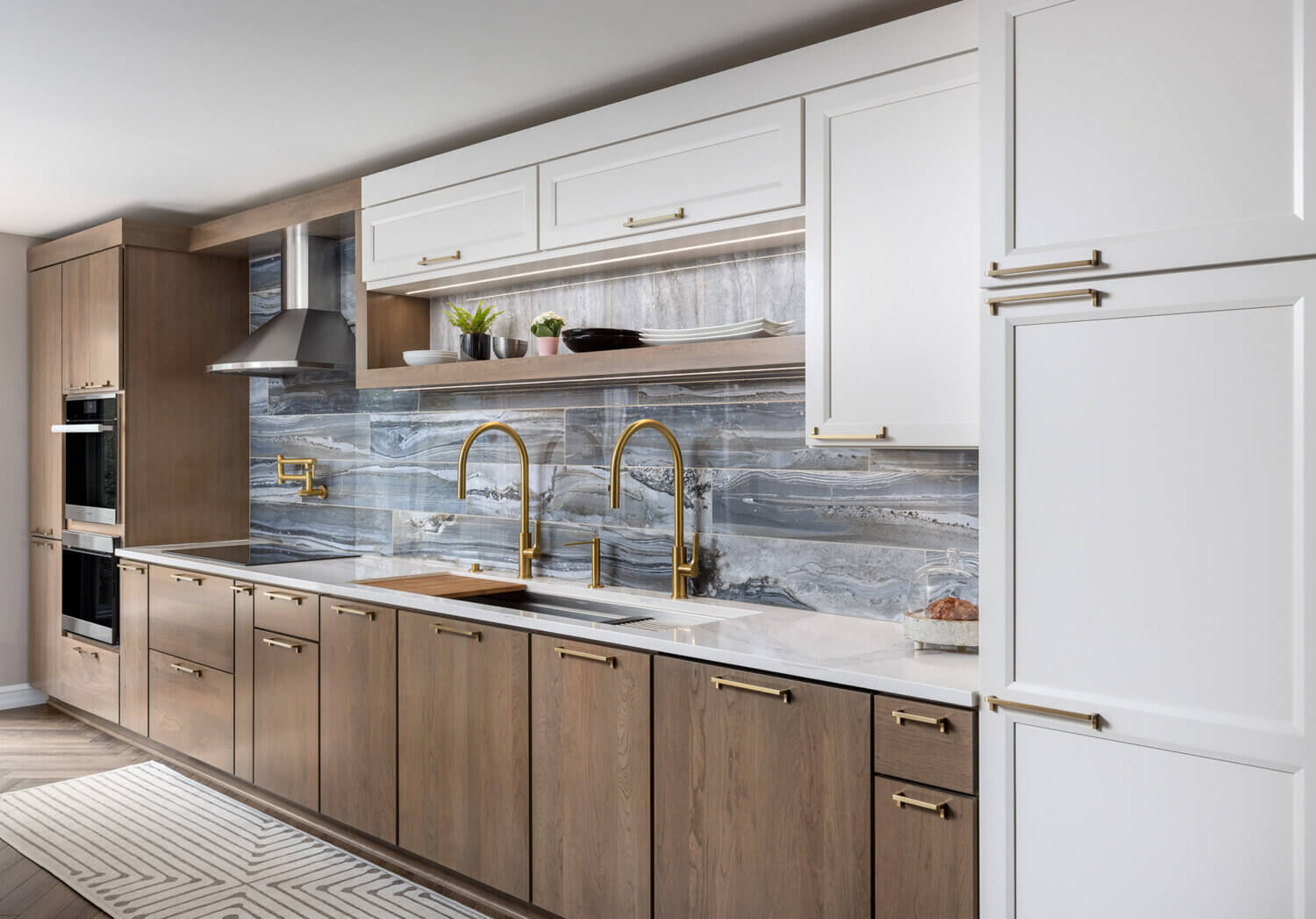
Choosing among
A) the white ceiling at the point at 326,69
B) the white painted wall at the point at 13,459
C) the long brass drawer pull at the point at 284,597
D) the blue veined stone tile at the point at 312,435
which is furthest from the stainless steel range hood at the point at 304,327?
the white painted wall at the point at 13,459

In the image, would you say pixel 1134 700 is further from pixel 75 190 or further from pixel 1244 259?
pixel 75 190

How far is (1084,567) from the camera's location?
1848mm

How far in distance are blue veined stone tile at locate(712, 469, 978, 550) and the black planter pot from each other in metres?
0.94

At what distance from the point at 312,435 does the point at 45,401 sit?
63.7 inches

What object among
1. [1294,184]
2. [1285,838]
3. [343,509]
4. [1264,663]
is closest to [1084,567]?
[1264,663]

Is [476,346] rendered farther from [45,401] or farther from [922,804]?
[45,401]

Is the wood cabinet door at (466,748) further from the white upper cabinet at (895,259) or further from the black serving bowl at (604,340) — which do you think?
the white upper cabinet at (895,259)

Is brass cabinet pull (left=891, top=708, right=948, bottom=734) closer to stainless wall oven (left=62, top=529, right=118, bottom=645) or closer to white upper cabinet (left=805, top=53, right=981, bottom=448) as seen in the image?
white upper cabinet (left=805, top=53, right=981, bottom=448)

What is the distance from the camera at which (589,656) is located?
2613 millimetres

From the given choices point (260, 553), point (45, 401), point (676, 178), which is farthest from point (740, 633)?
point (45, 401)

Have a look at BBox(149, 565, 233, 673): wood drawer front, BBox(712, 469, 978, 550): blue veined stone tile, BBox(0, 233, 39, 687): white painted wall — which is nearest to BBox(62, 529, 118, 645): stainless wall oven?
BBox(149, 565, 233, 673): wood drawer front

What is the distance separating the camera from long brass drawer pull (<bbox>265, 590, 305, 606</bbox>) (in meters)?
3.54

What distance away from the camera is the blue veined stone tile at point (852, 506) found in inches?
106

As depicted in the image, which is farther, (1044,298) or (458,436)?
(458,436)
